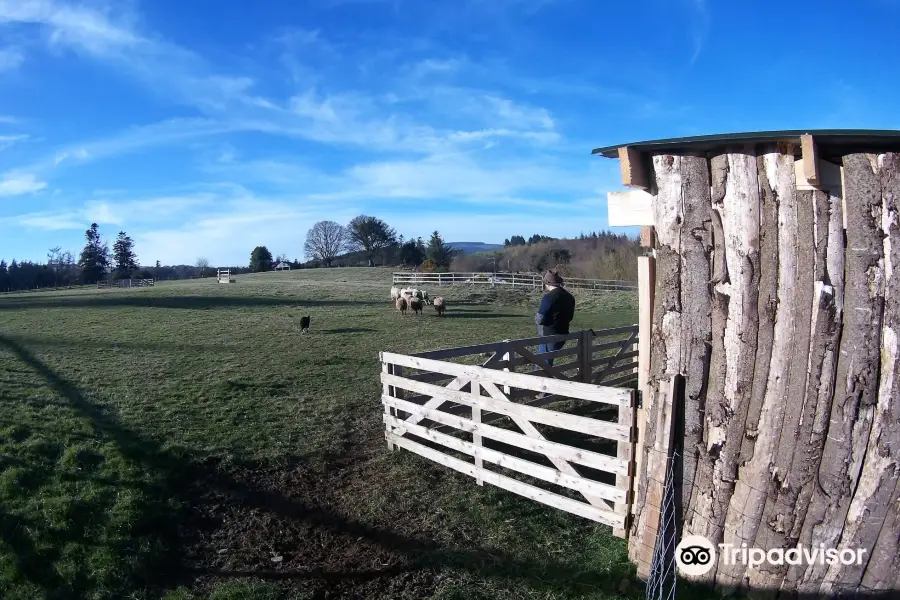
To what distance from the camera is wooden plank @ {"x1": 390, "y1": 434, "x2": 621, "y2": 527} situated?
494 centimetres

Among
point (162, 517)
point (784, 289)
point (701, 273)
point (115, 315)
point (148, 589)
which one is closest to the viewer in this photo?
point (784, 289)

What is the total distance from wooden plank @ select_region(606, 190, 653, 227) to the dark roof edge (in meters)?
0.36

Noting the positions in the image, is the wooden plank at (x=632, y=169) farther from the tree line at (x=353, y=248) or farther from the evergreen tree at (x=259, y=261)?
the evergreen tree at (x=259, y=261)

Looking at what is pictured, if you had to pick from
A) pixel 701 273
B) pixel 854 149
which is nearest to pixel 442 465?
pixel 701 273

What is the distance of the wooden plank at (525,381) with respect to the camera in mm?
4923

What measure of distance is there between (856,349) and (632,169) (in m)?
1.72

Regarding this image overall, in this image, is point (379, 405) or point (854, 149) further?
point (379, 405)

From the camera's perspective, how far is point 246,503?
598 centimetres

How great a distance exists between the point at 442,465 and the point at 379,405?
277 centimetres

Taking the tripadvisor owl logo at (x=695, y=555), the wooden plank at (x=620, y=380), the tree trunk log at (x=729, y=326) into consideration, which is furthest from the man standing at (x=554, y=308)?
the tree trunk log at (x=729, y=326)

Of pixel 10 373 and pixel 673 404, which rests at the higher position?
pixel 673 404

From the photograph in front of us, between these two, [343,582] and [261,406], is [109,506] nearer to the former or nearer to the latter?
[343,582]

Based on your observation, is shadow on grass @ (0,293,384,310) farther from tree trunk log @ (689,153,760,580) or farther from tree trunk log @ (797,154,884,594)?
tree trunk log @ (797,154,884,594)

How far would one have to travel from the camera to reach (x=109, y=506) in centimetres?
562
